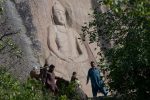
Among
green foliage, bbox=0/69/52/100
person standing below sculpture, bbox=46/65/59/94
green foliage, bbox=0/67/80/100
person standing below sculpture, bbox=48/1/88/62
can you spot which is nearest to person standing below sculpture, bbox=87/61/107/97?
person standing below sculpture, bbox=46/65/59/94

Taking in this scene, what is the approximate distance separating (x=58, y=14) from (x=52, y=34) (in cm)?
108

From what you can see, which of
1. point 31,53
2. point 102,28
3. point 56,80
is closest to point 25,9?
point 31,53

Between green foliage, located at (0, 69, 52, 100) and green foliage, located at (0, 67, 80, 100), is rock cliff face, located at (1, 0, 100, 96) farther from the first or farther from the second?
green foliage, located at (0, 69, 52, 100)

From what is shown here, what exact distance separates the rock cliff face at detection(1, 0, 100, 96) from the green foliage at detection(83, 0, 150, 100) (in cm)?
462

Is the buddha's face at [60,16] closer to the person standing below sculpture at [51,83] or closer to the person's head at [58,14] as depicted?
the person's head at [58,14]

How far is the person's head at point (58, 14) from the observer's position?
2184 cm

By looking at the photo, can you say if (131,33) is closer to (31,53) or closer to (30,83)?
(30,83)

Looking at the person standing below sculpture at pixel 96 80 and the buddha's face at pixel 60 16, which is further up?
the buddha's face at pixel 60 16

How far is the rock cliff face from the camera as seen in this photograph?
1900 cm

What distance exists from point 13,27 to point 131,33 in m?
6.61

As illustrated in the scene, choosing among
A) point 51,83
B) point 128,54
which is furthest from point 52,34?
point 128,54

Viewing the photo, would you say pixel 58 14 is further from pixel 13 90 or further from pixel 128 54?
pixel 13 90

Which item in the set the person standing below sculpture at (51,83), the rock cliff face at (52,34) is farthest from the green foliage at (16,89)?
the rock cliff face at (52,34)

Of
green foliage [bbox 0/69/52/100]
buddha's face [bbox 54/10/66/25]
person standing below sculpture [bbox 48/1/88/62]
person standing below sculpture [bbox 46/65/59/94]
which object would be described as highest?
buddha's face [bbox 54/10/66/25]
